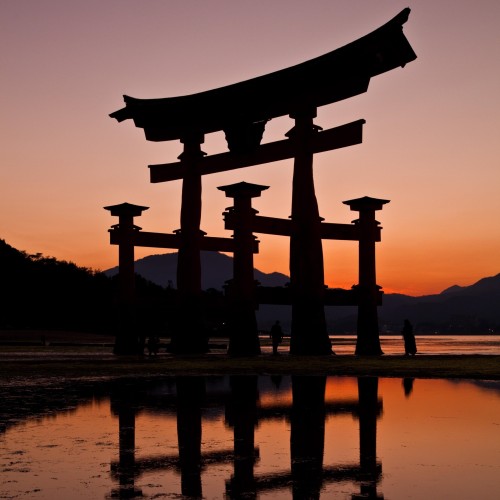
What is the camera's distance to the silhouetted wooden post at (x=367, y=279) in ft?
93.1

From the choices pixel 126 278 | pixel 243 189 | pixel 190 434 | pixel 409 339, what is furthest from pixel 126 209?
pixel 190 434

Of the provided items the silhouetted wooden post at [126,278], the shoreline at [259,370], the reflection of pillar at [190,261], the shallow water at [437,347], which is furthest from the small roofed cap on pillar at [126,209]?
the shallow water at [437,347]

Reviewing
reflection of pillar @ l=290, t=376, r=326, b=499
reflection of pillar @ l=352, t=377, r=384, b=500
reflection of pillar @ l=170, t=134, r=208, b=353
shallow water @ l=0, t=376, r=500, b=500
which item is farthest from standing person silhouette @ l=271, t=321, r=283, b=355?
shallow water @ l=0, t=376, r=500, b=500

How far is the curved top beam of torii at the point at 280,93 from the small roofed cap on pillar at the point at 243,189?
2043 millimetres

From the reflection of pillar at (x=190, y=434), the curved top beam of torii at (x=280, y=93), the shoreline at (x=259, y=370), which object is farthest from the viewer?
the curved top beam of torii at (x=280, y=93)

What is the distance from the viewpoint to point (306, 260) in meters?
23.8

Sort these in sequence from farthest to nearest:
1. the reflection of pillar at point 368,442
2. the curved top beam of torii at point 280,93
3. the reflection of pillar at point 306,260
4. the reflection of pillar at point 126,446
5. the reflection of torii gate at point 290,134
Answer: the reflection of pillar at point 306,260
the reflection of torii gate at point 290,134
the curved top beam of torii at point 280,93
the reflection of pillar at point 368,442
the reflection of pillar at point 126,446

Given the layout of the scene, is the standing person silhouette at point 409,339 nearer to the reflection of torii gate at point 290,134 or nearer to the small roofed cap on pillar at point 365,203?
the reflection of torii gate at point 290,134

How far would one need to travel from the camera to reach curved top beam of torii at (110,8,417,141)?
22.2 meters

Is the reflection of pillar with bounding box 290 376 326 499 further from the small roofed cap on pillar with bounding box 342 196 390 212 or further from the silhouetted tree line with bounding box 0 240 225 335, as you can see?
the silhouetted tree line with bounding box 0 240 225 335

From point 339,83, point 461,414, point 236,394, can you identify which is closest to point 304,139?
point 339,83

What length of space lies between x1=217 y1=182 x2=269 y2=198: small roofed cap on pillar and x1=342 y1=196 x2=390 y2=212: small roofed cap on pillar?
321 cm

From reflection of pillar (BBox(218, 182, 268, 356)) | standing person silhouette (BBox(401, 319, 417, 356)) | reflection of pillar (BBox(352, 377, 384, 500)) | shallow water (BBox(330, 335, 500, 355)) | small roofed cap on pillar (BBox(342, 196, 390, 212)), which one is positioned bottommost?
shallow water (BBox(330, 335, 500, 355))

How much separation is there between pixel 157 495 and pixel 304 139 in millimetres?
19487
